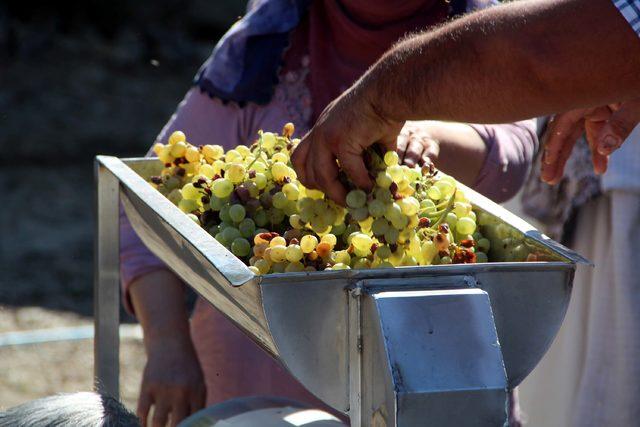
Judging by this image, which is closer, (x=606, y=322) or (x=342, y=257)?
(x=342, y=257)

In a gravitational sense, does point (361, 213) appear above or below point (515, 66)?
below

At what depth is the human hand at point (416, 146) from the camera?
1.43 metres

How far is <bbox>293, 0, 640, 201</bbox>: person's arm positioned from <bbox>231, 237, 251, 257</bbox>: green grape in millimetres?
176

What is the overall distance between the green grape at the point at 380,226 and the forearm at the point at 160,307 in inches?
33.3

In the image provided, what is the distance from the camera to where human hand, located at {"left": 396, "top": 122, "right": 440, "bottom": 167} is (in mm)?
1431

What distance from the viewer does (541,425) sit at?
102 inches

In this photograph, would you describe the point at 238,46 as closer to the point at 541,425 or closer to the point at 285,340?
the point at 285,340

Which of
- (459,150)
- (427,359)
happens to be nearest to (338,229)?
(427,359)

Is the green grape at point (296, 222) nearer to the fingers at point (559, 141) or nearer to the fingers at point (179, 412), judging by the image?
the fingers at point (559, 141)

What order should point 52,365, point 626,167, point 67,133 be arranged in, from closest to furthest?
point 626,167 < point 52,365 < point 67,133

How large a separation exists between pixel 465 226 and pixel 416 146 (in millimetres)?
330

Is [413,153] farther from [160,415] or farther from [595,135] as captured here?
[160,415]

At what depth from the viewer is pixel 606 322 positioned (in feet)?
7.57

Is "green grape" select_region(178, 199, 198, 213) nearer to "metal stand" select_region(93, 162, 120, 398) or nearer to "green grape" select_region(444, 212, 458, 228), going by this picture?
"metal stand" select_region(93, 162, 120, 398)
